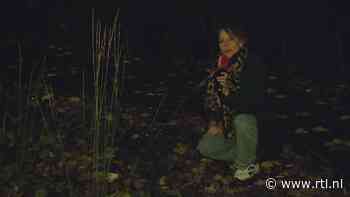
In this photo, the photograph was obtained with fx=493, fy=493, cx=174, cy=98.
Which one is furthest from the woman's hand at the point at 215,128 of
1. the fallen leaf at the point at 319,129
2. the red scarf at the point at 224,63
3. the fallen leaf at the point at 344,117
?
the fallen leaf at the point at 344,117

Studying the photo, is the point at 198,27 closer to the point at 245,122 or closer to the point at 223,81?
the point at 223,81

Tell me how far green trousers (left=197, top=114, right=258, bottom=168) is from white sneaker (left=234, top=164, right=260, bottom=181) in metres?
0.04

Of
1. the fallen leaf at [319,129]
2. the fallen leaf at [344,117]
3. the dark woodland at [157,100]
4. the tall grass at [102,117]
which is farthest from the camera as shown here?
the fallen leaf at [344,117]

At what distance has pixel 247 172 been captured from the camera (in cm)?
403

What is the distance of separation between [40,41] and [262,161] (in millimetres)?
5478

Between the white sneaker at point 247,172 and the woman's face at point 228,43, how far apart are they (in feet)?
3.17

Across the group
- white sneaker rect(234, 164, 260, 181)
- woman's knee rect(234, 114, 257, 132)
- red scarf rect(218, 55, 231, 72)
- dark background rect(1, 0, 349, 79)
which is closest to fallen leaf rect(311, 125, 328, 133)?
white sneaker rect(234, 164, 260, 181)

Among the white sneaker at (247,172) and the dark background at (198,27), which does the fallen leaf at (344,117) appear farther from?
the white sneaker at (247,172)

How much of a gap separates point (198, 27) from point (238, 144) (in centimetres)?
560

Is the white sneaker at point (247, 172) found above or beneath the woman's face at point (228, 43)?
beneath

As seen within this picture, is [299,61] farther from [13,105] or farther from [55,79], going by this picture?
[13,105]

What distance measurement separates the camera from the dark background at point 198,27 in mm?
7734

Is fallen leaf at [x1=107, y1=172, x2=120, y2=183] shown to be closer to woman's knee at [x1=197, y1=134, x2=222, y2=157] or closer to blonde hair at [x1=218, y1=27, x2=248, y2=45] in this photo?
woman's knee at [x1=197, y1=134, x2=222, y2=157]

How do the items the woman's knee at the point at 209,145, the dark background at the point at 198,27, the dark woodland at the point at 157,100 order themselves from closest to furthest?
the dark woodland at the point at 157,100
the woman's knee at the point at 209,145
the dark background at the point at 198,27
